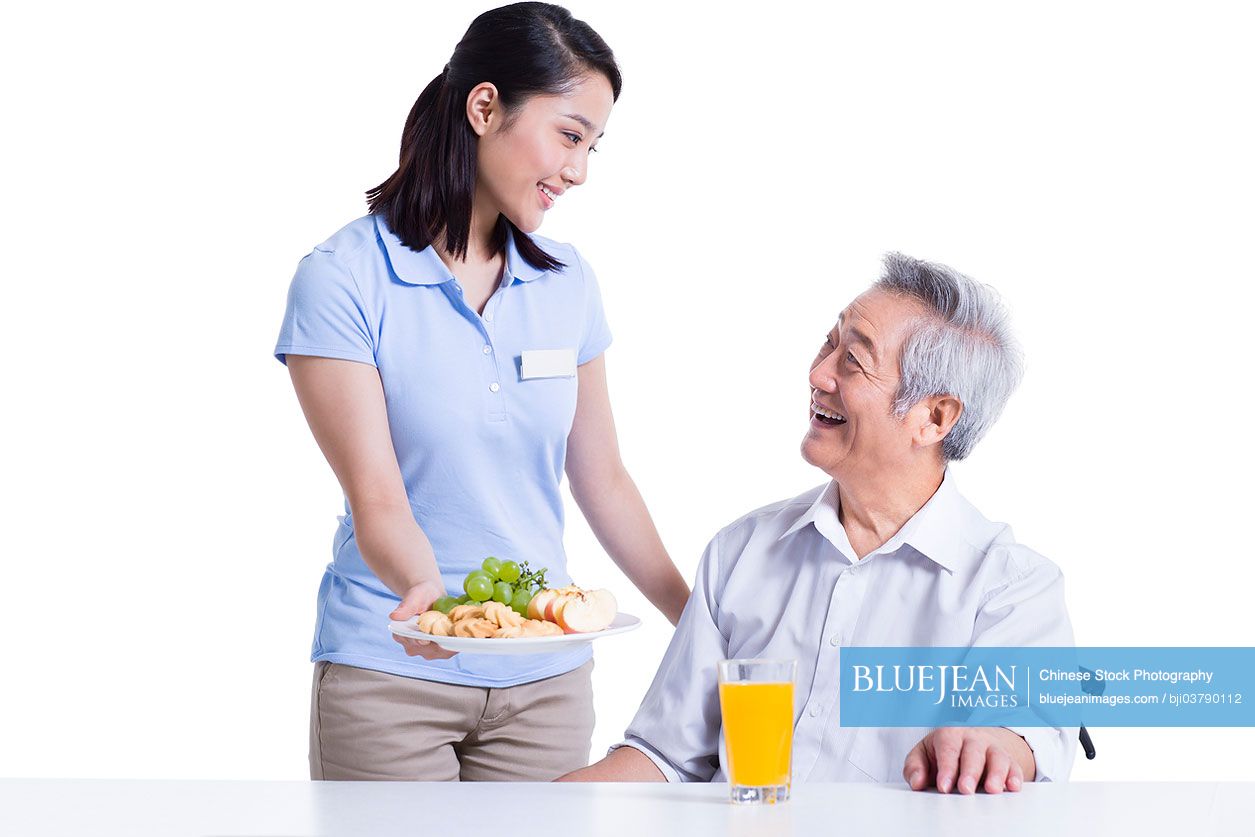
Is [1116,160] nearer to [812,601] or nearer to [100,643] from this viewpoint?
[812,601]

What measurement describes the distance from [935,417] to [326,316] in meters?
0.93

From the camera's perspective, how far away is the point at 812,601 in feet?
6.61

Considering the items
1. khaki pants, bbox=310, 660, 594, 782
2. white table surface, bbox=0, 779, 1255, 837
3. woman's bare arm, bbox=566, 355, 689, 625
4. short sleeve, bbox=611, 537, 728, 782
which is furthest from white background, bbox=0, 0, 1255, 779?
white table surface, bbox=0, 779, 1255, 837

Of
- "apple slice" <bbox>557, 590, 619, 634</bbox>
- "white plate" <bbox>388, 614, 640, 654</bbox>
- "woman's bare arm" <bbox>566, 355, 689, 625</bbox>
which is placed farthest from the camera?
"woman's bare arm" <bbox>566, 355, 689, 625</bbox>

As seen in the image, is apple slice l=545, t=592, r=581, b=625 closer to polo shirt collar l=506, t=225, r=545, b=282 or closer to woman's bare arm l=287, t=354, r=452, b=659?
woman's bare arm l=287, t=354, r=452, b=659

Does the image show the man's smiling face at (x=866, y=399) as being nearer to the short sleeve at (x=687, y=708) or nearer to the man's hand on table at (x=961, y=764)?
the short sleeve at (x=687, y=708)

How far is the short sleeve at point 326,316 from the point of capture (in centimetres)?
204

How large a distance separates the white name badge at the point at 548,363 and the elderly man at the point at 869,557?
0.37 m

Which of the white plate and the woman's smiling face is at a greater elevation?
the woman's smiling face

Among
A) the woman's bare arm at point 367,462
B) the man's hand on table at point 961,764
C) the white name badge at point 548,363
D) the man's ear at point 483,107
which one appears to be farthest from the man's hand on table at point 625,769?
the man's ear at point 483,107

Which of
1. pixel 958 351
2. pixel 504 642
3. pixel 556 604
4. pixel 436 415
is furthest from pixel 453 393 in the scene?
pixel 958 351

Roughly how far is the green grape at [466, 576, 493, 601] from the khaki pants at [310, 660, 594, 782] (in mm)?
271

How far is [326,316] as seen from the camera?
205cm

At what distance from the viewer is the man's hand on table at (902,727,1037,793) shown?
4.92 feet
